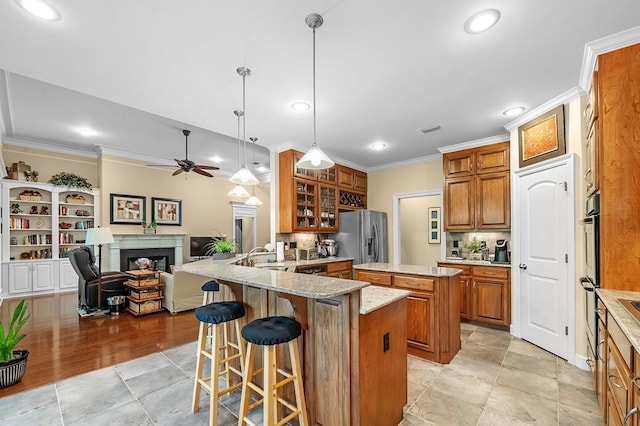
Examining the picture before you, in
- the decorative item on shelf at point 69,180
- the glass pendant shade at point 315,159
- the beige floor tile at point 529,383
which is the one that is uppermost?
the decorative item on shelf at point 69,180

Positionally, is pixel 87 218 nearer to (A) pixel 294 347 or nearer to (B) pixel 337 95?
(B) pixel 337 95

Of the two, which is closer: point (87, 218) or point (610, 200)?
point (610, 200)

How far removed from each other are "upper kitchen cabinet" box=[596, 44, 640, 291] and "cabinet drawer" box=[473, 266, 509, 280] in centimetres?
178

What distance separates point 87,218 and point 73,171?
3.42ft

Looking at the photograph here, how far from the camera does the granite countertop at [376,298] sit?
1.69m

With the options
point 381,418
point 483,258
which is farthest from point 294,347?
point 483,258

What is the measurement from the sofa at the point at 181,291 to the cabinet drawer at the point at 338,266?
208cm

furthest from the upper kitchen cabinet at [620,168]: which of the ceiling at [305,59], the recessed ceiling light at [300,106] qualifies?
the recessed ceiling light at [300,106]

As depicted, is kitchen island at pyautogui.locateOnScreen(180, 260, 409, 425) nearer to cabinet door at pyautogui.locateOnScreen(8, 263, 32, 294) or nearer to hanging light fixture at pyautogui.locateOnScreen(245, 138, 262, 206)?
hanging light fixture at pyautogui.locateOnScreen(245, 138, 262, 206)

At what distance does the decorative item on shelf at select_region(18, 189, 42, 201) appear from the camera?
5.64 metres

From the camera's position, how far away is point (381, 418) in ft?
6.05

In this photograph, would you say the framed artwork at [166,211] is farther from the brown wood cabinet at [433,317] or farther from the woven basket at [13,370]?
the brown wood cabinet at [433,317]

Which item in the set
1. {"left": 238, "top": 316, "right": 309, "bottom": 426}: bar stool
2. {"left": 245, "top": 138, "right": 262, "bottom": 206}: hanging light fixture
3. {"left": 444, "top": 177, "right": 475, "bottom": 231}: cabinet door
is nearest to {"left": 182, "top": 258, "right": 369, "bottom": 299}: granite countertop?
{"left": 238, "top": 316, "right": 309, "bottom": 426}: bar stool

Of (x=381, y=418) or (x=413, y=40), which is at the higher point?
(x=413, y=40)
